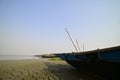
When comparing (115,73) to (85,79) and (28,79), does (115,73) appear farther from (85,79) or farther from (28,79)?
(28,79)

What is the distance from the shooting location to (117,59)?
3.43 metres

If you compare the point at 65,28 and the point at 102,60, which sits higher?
the point at 65,28

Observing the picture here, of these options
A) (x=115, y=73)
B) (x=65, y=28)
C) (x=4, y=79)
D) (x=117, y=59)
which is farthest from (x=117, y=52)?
(x=65, y=28)

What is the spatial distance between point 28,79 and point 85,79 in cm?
298

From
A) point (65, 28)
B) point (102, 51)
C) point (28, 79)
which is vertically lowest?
point (28, 79)

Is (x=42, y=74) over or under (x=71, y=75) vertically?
over

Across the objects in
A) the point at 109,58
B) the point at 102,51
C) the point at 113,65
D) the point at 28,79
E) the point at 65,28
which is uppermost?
the point at 65,28

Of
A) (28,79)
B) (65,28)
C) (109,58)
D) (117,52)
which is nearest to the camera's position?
(117,52)

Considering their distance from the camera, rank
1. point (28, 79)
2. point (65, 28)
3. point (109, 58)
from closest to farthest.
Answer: point (109, 58) < point (28, 79) < point (65, 28)

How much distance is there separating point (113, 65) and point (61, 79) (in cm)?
285

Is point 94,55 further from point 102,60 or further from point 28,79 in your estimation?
point 28,79

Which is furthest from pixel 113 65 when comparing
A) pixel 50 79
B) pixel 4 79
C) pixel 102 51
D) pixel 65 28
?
pixel 65 28

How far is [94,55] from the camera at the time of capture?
462 cm

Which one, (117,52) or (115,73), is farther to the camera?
(115,73)
